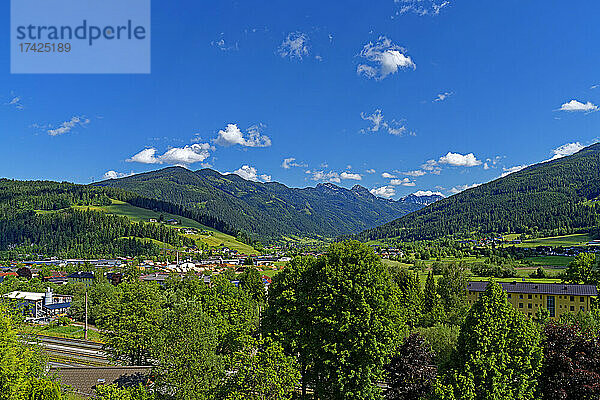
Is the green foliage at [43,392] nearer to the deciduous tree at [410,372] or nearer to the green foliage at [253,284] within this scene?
the deciduous tree at [410,372]

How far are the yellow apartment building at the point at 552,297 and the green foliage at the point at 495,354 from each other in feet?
175

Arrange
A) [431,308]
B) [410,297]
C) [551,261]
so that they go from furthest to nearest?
[551,261] → [431,308] → [410,297]

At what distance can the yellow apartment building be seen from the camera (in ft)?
235

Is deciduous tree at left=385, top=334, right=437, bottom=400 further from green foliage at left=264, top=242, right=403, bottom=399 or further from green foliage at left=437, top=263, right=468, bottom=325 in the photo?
green foliage at left=437, top=263, right=468, bottom=325

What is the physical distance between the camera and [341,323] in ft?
91.9

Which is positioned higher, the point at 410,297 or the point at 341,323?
the point at 341,323

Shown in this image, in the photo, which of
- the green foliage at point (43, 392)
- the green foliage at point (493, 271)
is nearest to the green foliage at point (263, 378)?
the green foliage at point (43, 392)

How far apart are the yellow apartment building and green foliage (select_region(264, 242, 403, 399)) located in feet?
170

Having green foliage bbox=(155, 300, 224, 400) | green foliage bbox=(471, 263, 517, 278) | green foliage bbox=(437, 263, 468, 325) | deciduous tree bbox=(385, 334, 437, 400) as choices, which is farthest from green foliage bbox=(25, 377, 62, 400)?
green foliage bbox=(471, 263, 517, 278)

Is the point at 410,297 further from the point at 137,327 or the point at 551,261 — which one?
the point at 551,261

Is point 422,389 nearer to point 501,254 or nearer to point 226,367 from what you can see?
point 226,367

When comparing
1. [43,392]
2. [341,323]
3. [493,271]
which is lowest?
[493,271]

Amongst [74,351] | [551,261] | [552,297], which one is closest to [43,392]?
[74,351]

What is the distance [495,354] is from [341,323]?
394 inches
